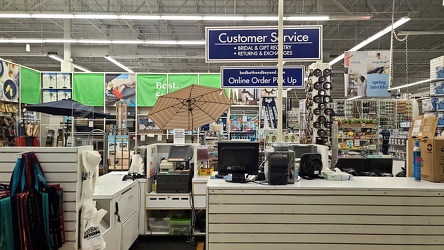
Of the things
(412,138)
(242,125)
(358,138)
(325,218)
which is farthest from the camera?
(242,125)

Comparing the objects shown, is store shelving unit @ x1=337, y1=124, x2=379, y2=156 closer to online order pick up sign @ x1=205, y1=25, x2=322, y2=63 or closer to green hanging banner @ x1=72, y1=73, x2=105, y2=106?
online order pick up sign @ x1=205, y1=25, x2=322, y2=63

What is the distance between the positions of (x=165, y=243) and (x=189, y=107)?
2267mm

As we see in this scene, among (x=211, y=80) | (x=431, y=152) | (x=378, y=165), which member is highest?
(x=211, y=80)

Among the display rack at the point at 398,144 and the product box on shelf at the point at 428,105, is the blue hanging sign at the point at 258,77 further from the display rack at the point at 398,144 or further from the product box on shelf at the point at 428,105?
the display rack at the point at 398,144

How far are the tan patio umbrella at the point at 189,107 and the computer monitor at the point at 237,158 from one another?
2487 mm

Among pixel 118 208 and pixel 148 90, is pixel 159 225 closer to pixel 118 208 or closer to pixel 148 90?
pixel 118 208

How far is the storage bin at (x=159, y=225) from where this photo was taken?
5.07m

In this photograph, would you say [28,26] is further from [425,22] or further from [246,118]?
[425,22]

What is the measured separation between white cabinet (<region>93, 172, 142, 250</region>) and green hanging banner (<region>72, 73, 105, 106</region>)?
4.73 metres

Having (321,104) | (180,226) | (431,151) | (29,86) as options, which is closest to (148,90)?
(29,86)

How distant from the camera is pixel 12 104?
→ 7.95 metres

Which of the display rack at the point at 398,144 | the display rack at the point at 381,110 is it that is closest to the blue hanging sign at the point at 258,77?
the display rack at the point at 381,110

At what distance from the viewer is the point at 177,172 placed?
5.22m

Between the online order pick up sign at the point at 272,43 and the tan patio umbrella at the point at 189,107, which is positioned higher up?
the online order pick up sign at the point at 272,43
